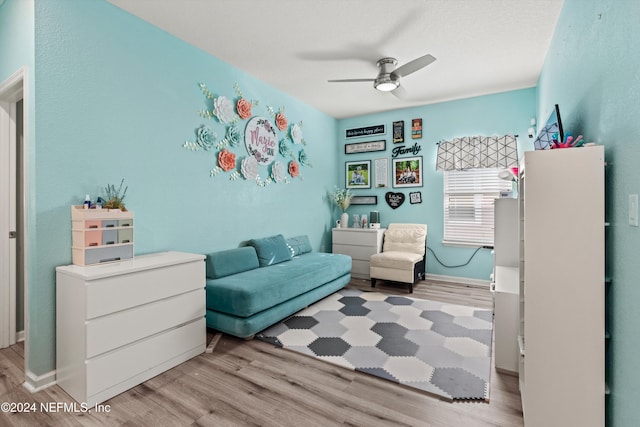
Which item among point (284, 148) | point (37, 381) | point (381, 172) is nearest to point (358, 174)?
point (381, 172)

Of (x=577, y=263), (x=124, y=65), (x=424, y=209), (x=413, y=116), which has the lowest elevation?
(x=577, y=263)

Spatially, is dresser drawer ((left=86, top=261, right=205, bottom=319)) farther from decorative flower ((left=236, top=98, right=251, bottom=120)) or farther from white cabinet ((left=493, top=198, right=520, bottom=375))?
white cabinet ((left=493, top=198, right=520, bottom=375))

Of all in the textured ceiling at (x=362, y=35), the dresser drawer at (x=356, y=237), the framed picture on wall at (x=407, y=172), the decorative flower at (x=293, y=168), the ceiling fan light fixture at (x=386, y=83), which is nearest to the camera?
the textured ceiling at (x=362, y=35)

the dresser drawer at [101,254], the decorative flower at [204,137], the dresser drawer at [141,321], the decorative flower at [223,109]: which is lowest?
the dresser drawer at [141,321]

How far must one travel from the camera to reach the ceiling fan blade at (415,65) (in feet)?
8.92

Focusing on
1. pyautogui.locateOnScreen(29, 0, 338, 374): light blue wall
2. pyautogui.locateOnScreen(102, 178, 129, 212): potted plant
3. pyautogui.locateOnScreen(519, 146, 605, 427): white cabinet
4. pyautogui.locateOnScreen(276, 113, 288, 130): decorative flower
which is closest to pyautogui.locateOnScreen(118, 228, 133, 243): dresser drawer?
pyautogui.locateOnScreen(102, 178, 129, 212): potted plant

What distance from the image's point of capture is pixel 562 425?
1.43 metres

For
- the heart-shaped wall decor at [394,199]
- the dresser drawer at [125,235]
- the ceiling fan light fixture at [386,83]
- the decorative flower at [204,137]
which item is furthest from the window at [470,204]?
the dresser drawer at [125,235]

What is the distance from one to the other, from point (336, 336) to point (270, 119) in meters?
2.79

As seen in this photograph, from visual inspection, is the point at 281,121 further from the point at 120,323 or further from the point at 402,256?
the point at 120,323

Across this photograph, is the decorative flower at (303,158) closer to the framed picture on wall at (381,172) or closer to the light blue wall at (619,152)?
the framed picture on wall at (381,172)

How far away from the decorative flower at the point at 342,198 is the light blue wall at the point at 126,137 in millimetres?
1847

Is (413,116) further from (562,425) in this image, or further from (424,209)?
(562,425)

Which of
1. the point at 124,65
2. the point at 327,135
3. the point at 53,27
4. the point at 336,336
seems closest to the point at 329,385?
the point at 336,336
